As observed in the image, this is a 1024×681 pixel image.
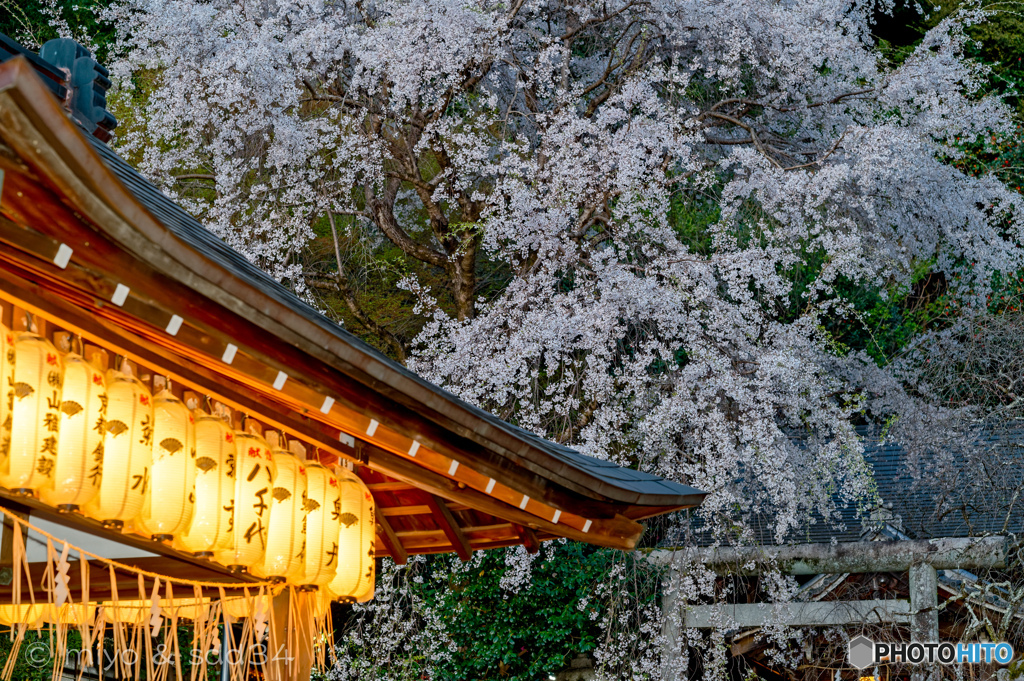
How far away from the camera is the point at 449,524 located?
16.0ft

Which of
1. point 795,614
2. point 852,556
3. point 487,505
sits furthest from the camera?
point 795,614

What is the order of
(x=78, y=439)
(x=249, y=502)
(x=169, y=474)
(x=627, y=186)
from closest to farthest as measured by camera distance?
(x=78, y=439)
(x=169, y=474)
(x=249, y=502)
(x=627, y=186)

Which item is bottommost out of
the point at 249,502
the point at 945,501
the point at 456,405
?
the point at 249,502

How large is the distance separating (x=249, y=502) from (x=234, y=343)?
1.07m

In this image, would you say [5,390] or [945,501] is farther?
[945,501]

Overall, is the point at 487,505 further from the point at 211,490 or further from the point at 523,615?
the point at 523,615

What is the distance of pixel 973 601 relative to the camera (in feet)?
23.2

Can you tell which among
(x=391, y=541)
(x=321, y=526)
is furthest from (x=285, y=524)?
(x=391, y=541)

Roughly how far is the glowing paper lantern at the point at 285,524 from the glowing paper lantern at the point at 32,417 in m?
1.01

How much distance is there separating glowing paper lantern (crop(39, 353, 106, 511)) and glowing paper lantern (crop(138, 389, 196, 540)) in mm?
242

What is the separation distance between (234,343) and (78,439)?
0.66 metres

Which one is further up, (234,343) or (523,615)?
(234,343)

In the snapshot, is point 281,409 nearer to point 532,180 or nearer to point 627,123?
point 532,180

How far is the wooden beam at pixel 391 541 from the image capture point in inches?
199
